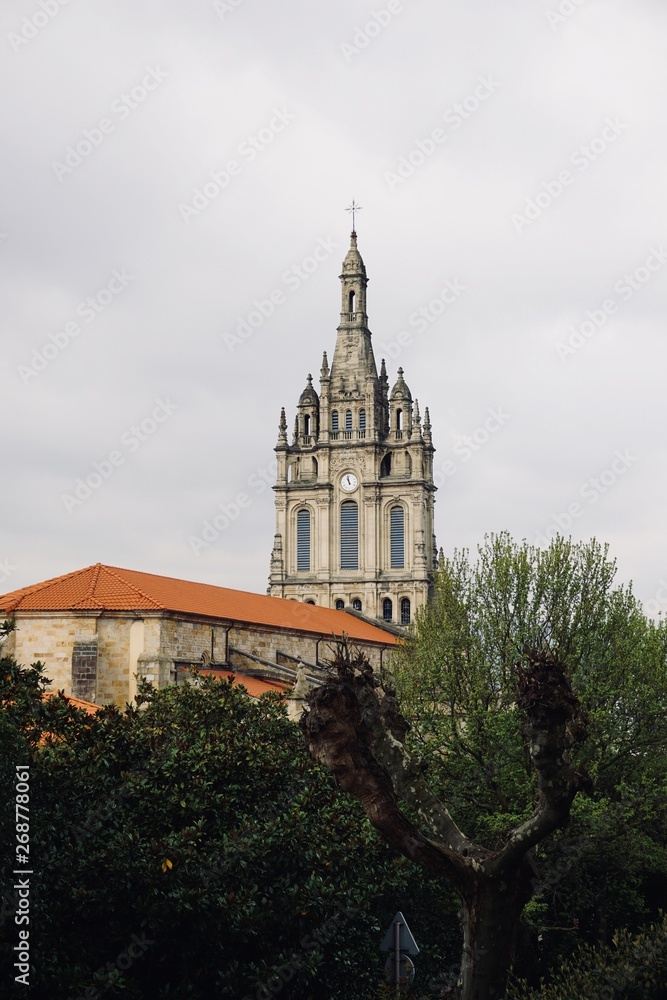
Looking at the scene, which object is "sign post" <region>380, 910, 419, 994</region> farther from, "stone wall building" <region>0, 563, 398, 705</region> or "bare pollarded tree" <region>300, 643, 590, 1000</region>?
"stone wall building" <region>0, 563, 398, 705</region>

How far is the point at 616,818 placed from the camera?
28.5 m

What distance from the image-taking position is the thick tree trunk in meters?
15.9

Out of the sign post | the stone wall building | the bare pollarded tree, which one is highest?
the stone wall building

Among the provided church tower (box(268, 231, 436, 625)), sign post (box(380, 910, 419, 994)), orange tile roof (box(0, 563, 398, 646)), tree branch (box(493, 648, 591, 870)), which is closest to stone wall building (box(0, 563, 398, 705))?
orange tile roof (box(0, 563, 398, 646))

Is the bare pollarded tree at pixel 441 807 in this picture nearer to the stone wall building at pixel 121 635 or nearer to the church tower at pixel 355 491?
the stone wall building at pixel 121 635

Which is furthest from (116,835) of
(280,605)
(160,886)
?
(280,605)

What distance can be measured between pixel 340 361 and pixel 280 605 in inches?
1051

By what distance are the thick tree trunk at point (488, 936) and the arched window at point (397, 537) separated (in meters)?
60.1

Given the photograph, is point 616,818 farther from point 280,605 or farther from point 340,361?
point 340,361

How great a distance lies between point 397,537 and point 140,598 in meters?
34.5

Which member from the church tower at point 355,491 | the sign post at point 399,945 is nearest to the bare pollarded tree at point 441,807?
the sign post at point 399,945

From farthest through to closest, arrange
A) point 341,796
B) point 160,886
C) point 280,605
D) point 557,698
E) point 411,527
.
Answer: point 411,527 → point 280,605 → point 341,796 → point 160,886 → point 557,698

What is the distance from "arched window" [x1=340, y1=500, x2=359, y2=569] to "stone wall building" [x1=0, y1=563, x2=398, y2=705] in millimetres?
27135

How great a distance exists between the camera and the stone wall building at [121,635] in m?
43.5
